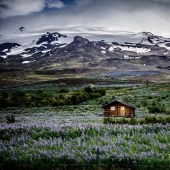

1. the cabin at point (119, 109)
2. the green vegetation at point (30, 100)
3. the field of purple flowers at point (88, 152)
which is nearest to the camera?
the field of purple flowers at point (88, 152)

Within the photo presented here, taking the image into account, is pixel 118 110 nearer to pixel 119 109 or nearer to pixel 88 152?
pixel 119 109

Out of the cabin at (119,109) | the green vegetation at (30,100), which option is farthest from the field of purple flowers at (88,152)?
the green vegetation at (30,100)

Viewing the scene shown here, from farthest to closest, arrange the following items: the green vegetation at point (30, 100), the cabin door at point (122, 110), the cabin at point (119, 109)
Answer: the green vegetation at point (30, 100), the cabin door at point (122, 110), the cabin at point (119, 109)

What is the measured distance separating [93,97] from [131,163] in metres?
56.5

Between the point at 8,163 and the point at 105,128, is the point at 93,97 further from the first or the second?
the point at 8,163

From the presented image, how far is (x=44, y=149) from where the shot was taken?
1165 centimetres

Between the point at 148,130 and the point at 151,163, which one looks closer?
the point at 151,163

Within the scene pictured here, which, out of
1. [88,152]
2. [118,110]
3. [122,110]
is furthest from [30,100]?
[88,152]

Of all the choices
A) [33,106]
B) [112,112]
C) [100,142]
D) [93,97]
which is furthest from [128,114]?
[93,97]

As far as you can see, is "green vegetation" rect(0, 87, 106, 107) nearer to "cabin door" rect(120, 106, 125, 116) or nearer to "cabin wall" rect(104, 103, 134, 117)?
"cabin wall" rect(104, 103, 134, 117)

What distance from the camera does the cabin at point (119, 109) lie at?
3703cm

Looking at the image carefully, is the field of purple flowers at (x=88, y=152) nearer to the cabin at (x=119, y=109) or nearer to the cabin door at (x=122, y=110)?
the cabin at (x=119, y=109)

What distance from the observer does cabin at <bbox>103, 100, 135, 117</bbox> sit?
37031 mm

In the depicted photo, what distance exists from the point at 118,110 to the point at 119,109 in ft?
0.61
